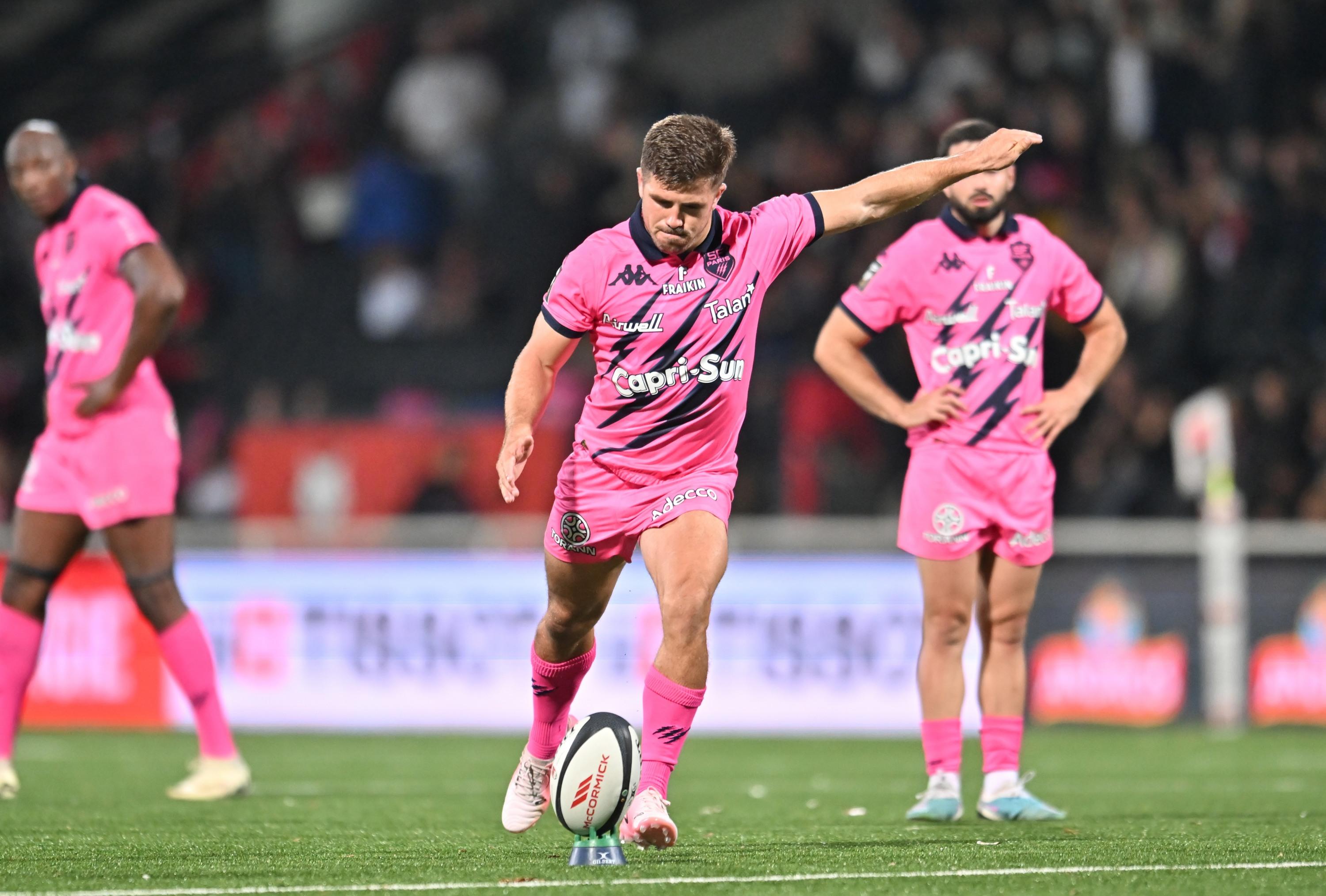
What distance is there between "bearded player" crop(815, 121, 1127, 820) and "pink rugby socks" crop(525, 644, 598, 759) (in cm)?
141

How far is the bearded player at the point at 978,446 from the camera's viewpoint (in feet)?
21.8

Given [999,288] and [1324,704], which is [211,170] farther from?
[999,288]

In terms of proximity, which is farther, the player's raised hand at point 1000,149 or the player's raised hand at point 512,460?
the player's raised hand at point 1000,149

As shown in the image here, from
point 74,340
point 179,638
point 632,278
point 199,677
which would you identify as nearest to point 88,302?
Result: point 74,340

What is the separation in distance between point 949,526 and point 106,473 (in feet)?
10.4

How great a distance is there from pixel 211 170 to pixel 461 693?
26.0 ft

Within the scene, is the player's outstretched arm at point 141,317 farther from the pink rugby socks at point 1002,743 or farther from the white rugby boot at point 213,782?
the pink rugby socks at point 1002,743

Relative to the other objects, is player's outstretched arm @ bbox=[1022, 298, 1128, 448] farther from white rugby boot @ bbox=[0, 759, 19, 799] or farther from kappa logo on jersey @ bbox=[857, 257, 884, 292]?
white rugby boot @ bbox=[0, 759, 19, 799]

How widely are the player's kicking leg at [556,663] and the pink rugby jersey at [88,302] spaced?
2437 mm

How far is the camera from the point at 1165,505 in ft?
42.8

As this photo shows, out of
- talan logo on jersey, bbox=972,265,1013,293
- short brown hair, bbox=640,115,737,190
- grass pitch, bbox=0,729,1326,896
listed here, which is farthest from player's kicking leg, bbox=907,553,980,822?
short brown hair, bbox=640,115,737,190

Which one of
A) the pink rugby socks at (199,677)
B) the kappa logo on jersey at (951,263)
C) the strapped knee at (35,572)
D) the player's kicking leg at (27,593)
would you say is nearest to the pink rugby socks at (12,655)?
the player's kicking leg at (27,593)

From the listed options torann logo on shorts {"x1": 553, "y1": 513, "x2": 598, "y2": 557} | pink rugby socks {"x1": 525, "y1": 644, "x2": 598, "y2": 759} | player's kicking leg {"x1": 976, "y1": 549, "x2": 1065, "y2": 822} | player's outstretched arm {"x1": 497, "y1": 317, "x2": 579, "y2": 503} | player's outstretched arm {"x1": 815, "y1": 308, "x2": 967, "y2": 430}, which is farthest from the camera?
player's outstretched arm {"x1": 815, "y1": 308, "x2": 967, "y2": 430}

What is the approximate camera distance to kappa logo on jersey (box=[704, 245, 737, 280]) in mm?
5449
